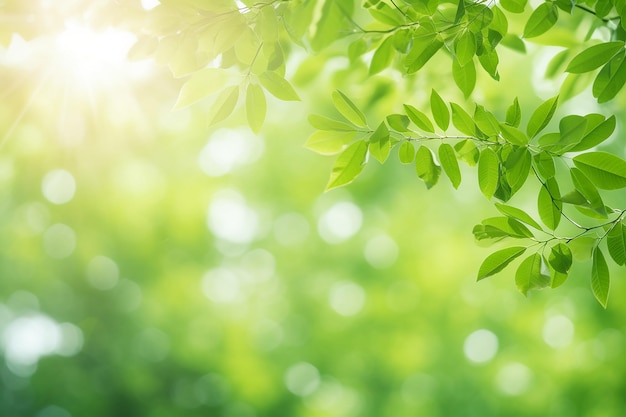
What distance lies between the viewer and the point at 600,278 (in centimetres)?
122

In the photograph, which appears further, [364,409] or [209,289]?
[209,289]

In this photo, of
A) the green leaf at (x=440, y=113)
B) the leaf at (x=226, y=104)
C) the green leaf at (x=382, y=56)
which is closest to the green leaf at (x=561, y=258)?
the green leaf at (x=440, y=113)

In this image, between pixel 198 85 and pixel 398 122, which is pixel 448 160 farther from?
pixel 198 85

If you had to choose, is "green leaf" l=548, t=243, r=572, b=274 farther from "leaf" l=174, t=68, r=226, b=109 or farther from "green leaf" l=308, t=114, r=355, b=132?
"leaf" l=174, t=68, r=226, b=109

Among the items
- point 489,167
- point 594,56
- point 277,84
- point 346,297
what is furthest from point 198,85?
point 346,297

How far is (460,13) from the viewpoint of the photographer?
1.15 metres

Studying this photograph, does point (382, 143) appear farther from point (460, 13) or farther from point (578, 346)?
point (578, 346)

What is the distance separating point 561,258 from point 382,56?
702mm

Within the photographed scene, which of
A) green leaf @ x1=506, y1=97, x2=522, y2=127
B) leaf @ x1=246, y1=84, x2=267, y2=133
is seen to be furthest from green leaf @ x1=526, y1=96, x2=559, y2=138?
leaf @ x1=246, y1=84, x2=267, y2=133

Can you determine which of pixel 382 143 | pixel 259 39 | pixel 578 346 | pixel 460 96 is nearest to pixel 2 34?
pixel 259 39

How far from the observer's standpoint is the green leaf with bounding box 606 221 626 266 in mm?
1190

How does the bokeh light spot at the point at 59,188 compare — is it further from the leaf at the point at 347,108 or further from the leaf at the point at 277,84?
the leaf at the point at 347,108

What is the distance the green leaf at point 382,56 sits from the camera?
4.98 feet

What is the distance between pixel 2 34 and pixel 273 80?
79 centimetres
